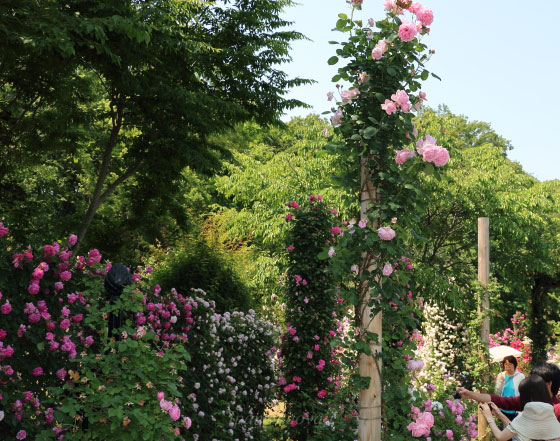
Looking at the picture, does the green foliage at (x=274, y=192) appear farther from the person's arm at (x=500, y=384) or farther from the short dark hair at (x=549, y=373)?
the short dark hair at (x=549, y=373)

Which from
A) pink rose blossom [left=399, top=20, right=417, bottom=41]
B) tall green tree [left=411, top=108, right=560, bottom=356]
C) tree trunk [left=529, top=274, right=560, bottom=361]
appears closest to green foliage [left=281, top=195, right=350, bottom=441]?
pink rose blossom [left=399, top=20, right=417, bottom=41]

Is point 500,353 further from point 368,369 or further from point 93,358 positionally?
point 93,358

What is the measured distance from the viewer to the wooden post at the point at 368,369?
4340mm

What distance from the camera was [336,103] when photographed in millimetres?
4594

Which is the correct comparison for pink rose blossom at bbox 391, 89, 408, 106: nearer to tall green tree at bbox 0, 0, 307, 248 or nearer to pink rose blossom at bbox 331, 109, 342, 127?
pink rose blossom at bbox 331, 109, 342, 127

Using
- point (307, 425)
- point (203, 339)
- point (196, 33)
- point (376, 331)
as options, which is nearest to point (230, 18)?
point (196, 33)

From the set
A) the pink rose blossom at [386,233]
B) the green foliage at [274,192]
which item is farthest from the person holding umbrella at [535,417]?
the green foliage at [274,192]

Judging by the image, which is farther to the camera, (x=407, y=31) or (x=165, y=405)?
(x=407, y=31)

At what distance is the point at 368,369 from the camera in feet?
14.4

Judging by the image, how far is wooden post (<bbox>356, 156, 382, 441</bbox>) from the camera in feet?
14.2

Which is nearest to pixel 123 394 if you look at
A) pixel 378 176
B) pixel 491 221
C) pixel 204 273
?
pixel 378 176

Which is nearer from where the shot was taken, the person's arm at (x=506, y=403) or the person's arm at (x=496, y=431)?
the person's arm at (x=496, y=431)

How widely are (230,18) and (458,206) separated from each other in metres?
9.50

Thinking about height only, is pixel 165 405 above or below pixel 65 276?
below
